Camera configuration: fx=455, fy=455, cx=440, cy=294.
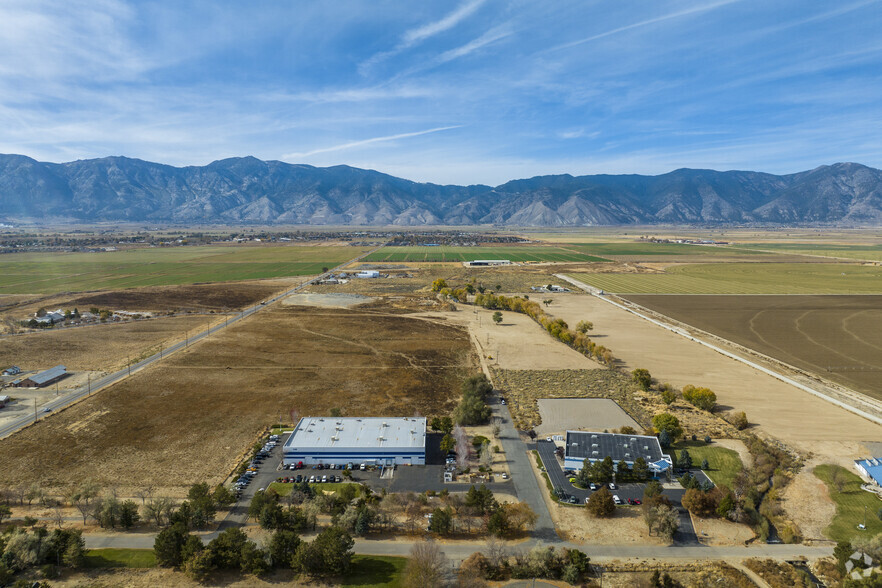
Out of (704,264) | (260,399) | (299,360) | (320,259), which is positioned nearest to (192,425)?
(260,399)

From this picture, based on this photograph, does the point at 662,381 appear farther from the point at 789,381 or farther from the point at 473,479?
the point at 473,479

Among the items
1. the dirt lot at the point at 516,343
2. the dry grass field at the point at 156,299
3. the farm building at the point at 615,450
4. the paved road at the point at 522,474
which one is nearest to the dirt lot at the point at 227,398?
the dirt lot at the point at 516,343

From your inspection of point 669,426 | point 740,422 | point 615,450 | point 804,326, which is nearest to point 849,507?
point 740,422

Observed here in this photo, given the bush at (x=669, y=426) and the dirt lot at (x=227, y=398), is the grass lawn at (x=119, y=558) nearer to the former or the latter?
the dirt lot at (x=227, y=398)

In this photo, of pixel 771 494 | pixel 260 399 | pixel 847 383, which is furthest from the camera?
pixel 847 383

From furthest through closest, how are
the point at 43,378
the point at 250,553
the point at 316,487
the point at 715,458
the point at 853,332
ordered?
the point at 853,332 → the point at 43,378 → the point at 715,458 → the point at 316,487 → the point at 250,553

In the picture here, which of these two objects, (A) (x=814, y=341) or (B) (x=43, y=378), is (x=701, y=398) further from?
(B) (x=43, y=378)
